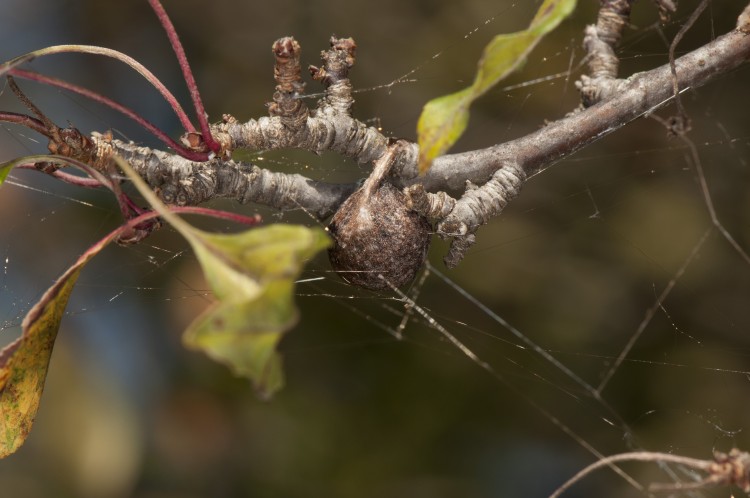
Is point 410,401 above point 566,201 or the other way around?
the other way around

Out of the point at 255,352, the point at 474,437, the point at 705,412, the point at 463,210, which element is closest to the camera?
the point at 255,352

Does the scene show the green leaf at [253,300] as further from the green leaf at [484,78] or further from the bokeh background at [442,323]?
the bokeh background at [442,323]

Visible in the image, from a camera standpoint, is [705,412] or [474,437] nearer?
[705,412]

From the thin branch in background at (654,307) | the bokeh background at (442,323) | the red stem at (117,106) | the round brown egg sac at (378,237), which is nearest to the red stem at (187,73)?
the red stem at (117,106)

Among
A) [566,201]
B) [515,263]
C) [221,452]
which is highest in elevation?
[566,201]

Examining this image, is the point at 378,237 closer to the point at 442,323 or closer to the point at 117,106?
the point at 117,106

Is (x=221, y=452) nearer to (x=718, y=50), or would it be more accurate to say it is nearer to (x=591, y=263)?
(x=591, y=263)

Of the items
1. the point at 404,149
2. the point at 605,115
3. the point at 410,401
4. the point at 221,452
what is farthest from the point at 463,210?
the point at 221,452
